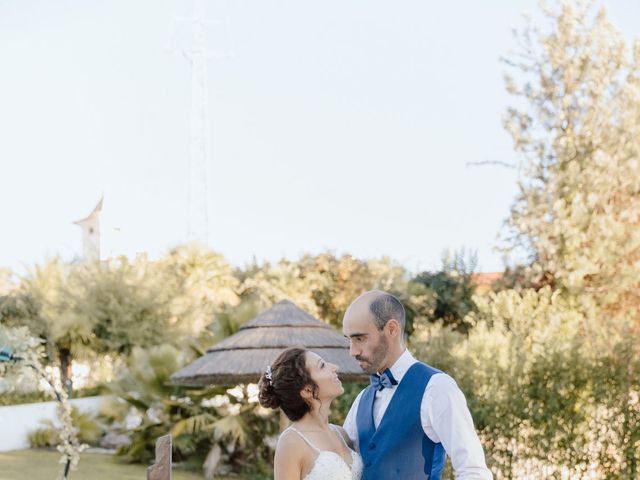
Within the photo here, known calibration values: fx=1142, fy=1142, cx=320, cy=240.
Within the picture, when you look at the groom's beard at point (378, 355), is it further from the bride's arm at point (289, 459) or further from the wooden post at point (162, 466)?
the wooden post at point (162, 466)

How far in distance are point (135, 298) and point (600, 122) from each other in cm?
1185

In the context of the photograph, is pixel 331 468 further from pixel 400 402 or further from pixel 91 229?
pixel 91 229

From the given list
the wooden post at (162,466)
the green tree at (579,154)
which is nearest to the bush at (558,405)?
the wooden post at (162,466)

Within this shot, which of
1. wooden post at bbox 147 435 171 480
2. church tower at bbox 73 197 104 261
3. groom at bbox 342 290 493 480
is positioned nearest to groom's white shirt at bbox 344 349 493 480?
groom at bbox 342 290 493 480

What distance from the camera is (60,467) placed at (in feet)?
61.4

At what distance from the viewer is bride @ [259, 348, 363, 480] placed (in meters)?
3.99

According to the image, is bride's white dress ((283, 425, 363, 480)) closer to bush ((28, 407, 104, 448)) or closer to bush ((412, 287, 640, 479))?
bush ((412, 287, 640, 479))

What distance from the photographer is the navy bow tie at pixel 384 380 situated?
3.90 meters

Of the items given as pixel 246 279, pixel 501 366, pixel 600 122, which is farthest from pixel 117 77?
pixel 501 366

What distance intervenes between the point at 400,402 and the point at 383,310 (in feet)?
1.04

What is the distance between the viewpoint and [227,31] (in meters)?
38.1

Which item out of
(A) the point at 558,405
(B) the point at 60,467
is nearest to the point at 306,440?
(A) the point at 558,405

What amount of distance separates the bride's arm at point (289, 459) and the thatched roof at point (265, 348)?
8.43 meters

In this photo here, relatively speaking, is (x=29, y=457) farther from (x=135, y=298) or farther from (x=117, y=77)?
(x=117, y=77)
